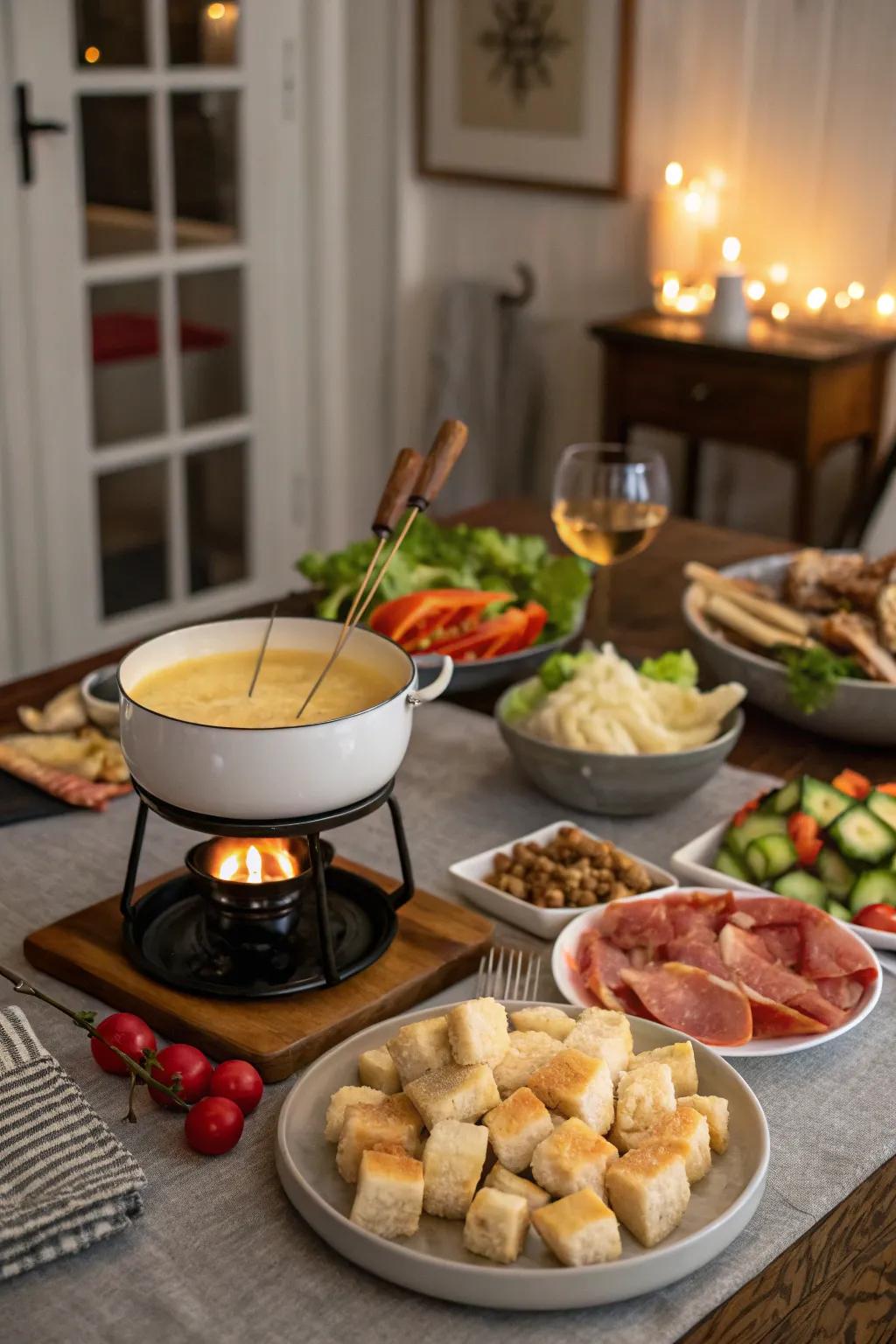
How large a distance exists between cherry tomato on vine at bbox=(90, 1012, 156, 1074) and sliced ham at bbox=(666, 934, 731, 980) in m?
0.41

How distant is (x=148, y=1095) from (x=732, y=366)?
9.09 ft

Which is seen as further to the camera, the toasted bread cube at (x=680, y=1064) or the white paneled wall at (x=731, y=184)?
the white paneled wall at (x=731, y=184)

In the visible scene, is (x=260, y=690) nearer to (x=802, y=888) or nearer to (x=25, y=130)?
(x=802, y=888)

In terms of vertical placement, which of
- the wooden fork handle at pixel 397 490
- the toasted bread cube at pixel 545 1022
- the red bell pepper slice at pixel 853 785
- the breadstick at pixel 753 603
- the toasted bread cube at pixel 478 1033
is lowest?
the red bell pepper slice at pixel 853 785

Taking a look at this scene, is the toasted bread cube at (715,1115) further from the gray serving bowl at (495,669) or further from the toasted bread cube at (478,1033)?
the gray serving bowl at (495,669)

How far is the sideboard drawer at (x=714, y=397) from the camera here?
3438 millimetres

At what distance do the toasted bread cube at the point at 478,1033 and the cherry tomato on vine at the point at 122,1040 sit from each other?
0.23 metres

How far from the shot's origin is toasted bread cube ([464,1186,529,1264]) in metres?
0.87

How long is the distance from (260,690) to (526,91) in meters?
3.31

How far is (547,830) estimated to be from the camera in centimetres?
143

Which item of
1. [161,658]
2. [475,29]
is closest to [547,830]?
[161,658]

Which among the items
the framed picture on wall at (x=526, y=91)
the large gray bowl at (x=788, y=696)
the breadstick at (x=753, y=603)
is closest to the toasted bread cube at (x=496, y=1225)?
the large gray bowl at (x=788, y=696)

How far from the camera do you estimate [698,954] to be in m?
1.19

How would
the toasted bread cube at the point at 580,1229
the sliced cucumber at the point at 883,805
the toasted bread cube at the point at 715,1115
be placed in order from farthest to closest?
the sliced cucumber at the point at 883,805, the toasted bread cube at the point at 715,1115, the toasted bread cube at the point at 580,1229
